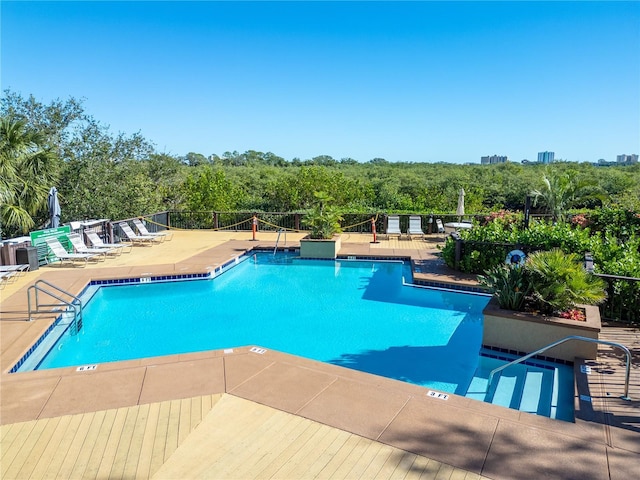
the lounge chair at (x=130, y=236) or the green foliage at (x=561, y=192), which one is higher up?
the green foliage at (x=561, y=192)

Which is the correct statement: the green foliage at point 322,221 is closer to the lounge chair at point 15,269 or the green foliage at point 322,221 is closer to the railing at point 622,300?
the lounge chair at point 15,269

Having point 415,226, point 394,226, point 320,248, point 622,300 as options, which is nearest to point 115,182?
point 320,248

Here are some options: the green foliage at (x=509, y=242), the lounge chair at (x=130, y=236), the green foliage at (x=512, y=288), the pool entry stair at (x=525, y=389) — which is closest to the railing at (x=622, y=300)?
the green foliage at (x=512, y=288)

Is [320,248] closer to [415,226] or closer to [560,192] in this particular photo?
[415,226]

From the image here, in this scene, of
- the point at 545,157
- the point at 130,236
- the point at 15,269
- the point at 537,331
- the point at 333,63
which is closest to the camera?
the point at 537,331

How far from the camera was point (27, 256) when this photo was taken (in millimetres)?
9898

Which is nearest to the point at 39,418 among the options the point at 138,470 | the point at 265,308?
the point at 138,470

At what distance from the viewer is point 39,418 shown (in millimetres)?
3666

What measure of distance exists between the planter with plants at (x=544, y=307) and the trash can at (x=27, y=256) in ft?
31.7

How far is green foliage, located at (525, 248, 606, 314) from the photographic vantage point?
5520 millimetres

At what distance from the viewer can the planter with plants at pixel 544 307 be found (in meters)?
5.30

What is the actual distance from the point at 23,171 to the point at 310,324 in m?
10.2

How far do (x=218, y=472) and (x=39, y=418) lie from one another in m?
Answer: 1.82

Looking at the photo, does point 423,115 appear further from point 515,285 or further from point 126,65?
point 515,285
